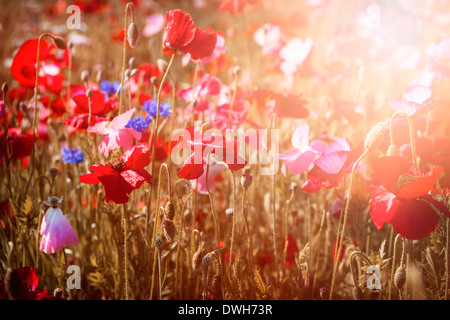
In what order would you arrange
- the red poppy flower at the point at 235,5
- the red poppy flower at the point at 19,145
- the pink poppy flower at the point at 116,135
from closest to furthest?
1. the pink poppy flower at the point at 116,135
2. the red poppy flower at the point at 19,145
3. the red poppy flower at the point at 235,5

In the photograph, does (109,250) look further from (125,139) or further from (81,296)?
(125,139)

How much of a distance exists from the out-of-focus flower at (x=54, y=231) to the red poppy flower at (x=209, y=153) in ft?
0.90

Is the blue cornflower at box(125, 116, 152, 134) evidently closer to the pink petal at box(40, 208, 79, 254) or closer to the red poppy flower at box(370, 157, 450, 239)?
the pink petal at box(40, 208, 79, 254)

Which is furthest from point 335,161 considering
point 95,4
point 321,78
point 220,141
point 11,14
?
point 11,14

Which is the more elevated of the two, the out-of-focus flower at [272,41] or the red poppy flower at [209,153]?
the out-of-focus flower at [272,41]

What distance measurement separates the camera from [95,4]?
299cm

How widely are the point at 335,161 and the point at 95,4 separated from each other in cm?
278

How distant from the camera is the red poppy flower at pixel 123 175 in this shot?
74 cm

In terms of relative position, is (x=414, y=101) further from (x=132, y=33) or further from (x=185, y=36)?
(x=132, y=33)

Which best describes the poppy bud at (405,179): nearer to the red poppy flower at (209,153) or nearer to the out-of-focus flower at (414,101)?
the out-of-focus flower at (414,101)

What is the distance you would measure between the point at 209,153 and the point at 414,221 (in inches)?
14.9

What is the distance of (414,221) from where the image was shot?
684mm

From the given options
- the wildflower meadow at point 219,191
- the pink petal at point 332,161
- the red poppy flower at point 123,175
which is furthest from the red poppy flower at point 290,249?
the red poppy flower at point 123,175

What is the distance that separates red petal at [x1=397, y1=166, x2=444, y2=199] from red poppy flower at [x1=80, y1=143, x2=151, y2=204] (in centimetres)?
46
